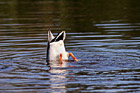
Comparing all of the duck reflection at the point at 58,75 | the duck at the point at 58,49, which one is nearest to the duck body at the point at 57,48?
the duck at the point at 58,49

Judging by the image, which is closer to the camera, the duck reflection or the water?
the duck reflection

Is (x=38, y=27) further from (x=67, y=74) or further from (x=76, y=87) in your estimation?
(x=76, y=87)

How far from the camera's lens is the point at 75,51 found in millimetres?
13594

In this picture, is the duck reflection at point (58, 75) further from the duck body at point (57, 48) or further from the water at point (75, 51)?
the duck body at point (57, 48)

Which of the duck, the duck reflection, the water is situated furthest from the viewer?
the duck

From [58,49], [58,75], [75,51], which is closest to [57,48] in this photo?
[58,49]

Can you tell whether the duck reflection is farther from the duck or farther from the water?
the duck

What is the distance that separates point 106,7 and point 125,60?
53.9 ft

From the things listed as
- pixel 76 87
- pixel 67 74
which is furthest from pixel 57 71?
pixel 76 87

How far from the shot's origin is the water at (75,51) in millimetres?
9320

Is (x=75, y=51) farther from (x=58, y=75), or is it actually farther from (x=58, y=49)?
(x=58, y=75)

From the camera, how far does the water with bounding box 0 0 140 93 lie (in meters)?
9.32

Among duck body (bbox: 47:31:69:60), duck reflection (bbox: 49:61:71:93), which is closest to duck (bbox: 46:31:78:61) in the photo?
duck body (bbox: 47:31:69:60)

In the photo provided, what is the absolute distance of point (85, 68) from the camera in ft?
35.6
